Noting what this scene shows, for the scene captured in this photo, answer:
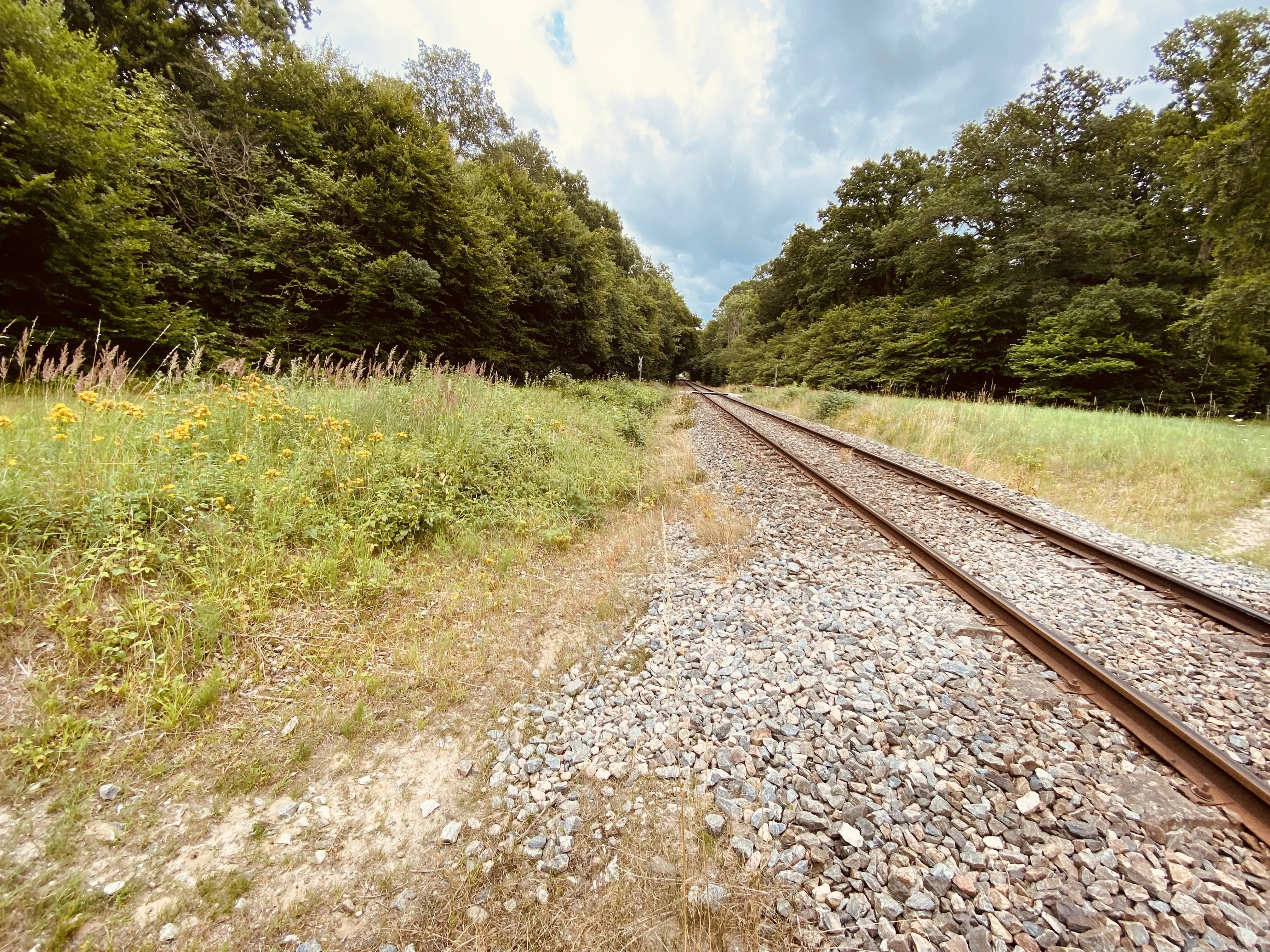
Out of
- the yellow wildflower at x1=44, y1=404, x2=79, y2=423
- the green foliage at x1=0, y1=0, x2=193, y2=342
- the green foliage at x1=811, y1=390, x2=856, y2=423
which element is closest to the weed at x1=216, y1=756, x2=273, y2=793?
the yellow wildflower at x1=44, y1=404, x2=79, y2=423

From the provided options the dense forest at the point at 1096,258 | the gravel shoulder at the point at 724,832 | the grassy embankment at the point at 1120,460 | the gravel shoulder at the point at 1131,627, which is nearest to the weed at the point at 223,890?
the gravel shoulder at the point at 724,832

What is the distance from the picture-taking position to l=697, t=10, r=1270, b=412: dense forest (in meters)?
13.4

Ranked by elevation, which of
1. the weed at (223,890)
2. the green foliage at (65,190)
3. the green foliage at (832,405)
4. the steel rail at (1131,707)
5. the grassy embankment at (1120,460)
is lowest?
the weed at (223,890)

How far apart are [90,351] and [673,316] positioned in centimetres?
4706

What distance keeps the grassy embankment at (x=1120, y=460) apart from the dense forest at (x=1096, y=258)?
233 inches

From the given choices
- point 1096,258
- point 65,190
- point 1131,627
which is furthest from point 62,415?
point 1096,258

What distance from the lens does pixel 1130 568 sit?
4.22 m

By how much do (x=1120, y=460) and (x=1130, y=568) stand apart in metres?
5.63

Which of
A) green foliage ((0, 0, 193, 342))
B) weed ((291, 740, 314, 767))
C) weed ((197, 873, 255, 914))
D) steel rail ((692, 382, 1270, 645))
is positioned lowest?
weed ((197, 873, 255, 914))

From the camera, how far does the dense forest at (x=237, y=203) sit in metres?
6.49

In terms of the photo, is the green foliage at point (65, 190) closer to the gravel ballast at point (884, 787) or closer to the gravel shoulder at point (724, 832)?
the gravel shoulder at point (724, 832)

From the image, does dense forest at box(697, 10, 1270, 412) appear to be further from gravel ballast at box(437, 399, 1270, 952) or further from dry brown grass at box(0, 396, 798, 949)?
dry brown grass at box(0, 396, 798, 949)

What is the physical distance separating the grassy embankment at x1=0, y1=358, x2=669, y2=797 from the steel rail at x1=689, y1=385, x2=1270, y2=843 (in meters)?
3.80

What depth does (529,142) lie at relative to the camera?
27500mm
